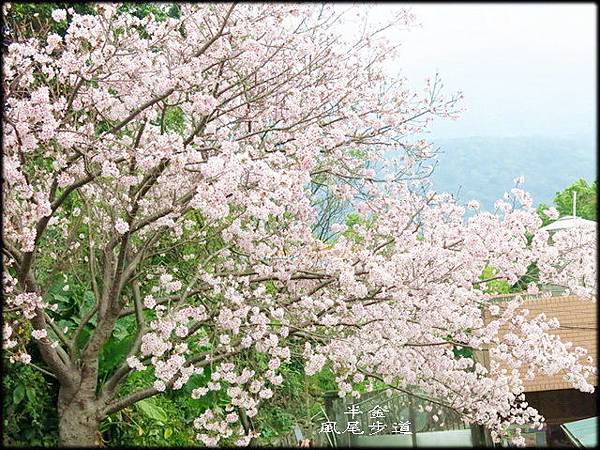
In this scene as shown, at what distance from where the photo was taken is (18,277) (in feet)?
13.6

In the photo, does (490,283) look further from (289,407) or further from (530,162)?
(530,162)

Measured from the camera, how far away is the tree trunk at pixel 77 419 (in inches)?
176

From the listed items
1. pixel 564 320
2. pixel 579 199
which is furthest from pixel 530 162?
pixel 564 320

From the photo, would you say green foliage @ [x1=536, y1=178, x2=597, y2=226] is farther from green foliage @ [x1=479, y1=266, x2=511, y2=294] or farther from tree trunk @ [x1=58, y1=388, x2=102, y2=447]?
tree trunk @ [x1=58, y1=388, x2=102, y2=447]

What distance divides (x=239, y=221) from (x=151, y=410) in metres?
1.88

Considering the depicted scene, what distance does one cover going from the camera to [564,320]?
29.7 ft

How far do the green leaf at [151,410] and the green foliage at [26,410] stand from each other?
688 millimetres

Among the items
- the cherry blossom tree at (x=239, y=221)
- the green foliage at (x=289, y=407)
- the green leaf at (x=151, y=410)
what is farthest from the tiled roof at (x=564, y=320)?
the green leaf at (x=151, y=410)

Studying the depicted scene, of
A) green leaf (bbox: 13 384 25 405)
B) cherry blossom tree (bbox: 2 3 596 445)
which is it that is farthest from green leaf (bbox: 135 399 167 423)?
green leaf (bbox: 13 384 25 405)

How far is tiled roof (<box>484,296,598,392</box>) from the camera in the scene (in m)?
8.81

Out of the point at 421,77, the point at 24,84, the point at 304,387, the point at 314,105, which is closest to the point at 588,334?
the point at 304,387

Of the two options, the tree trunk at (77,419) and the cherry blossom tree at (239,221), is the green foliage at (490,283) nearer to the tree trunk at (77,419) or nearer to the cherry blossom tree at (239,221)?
the cherry blossom tree at (239,221)

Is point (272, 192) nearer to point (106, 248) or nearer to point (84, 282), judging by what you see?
point (106, 248)

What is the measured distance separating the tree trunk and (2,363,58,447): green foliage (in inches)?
10.2
